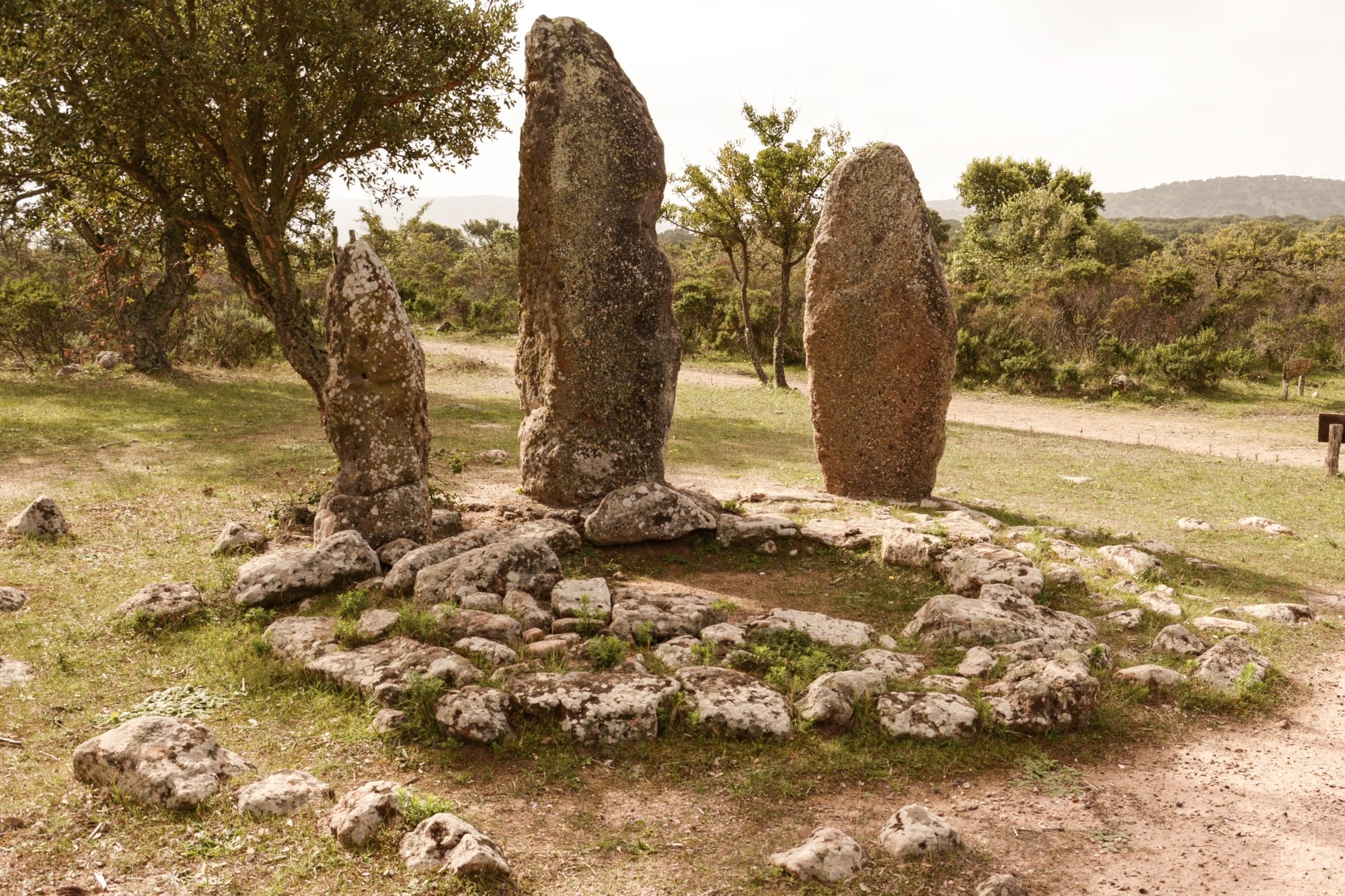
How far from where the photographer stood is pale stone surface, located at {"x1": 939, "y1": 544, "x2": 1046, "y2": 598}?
30.1ft

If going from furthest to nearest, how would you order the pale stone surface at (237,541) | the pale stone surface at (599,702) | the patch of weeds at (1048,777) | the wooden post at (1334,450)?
the wooden post at (1334,450) → the pale stone surface at (237,541) → the pale stone surface at (599,702) → the patch of weeds at (1048,777)

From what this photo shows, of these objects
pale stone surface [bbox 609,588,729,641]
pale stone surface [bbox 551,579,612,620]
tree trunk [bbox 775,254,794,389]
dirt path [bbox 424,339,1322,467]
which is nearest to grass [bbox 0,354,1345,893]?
pale stone surface [bbox 609,588,729,641]

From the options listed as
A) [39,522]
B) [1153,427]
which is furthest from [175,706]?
[1153,427]

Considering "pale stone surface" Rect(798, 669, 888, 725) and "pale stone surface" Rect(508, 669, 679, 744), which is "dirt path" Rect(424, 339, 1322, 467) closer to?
"pale stone surface" Rect(798, 669, 888, 725)

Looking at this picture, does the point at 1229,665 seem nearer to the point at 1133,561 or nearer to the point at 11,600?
the point at 1133,561

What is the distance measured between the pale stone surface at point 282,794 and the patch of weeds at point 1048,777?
4.43 metres

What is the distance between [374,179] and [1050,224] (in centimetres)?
3489

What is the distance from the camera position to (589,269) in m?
11.2

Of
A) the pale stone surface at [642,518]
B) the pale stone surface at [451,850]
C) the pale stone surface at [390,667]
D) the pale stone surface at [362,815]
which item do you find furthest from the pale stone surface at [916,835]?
the pale stone surface at [642,518]

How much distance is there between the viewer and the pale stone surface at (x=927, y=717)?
6.49 meters

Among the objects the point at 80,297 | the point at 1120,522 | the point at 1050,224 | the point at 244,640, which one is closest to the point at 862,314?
the point at 1120,522

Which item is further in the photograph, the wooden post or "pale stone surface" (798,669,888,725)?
the wooden post

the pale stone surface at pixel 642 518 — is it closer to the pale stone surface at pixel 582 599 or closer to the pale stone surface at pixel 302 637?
the pale stone surface at pixel 582 599

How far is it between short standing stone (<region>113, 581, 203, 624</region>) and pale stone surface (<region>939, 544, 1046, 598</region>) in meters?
7.25
